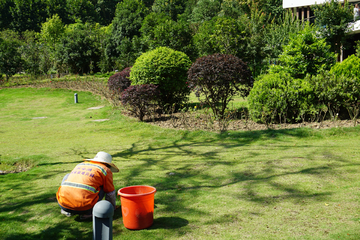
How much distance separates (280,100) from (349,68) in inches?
93.6

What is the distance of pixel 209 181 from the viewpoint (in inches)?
226

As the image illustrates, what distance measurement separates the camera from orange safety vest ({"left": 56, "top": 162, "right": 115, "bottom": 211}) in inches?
167

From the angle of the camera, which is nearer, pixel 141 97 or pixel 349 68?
pixel 349 68

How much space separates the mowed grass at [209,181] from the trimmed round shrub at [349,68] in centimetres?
205

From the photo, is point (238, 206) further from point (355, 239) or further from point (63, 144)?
point (63, 144)

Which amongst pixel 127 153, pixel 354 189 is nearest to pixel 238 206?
pixel 354 189

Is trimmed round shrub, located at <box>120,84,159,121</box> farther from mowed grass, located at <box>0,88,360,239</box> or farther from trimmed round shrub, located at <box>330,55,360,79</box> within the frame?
trimmed round shrub, located at <box>330,55,360,79</box>

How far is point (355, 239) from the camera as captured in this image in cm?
345

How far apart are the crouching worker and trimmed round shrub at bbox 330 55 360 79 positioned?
312 inches

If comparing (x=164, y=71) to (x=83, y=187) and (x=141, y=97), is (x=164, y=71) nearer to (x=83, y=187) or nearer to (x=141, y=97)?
(x=141, y=97)

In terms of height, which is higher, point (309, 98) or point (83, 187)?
point (309, 98)

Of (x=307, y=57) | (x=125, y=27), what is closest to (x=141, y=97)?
(x=307, y=57)

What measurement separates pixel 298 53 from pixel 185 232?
8.03m

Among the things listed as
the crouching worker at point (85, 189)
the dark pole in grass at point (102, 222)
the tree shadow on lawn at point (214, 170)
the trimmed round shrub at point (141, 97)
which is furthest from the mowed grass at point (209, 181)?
the trimmed round shrub at point (141, 97)
